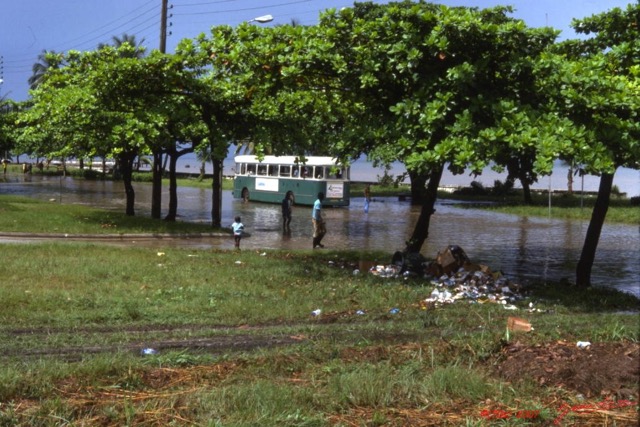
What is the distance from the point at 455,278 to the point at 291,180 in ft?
94.7

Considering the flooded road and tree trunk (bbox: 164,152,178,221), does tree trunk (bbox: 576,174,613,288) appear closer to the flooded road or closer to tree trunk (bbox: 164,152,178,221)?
the flooded road

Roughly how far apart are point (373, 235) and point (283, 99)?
10.5 meters

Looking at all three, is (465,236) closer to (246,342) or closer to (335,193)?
(335,193)

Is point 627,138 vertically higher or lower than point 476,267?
higher

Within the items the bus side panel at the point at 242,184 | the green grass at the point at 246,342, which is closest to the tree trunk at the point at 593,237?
the green grass at the point at 246,342

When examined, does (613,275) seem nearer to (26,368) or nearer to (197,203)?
(26,368)

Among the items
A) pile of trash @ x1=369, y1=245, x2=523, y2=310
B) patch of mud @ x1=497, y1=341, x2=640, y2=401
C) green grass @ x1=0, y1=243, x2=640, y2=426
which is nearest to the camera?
green grass @ x1=0, y1=243, x2=640, y2=426

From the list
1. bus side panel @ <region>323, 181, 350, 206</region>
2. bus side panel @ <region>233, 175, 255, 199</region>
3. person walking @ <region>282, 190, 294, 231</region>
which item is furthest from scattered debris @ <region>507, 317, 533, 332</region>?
bus side panel @ <region>233, 175, 255, 199</region>

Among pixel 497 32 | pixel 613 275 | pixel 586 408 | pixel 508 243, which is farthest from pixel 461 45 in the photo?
pixel 508 243

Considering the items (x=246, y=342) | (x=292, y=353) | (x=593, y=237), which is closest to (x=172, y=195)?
(x=593, y=237)

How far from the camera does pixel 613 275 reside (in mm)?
18094

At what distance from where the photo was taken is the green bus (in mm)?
40562

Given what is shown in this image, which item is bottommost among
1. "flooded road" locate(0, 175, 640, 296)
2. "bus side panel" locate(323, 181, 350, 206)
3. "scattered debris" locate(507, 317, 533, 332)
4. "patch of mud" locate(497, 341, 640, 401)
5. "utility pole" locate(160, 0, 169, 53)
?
"flooded road" locate(0, 175, 640, 296)

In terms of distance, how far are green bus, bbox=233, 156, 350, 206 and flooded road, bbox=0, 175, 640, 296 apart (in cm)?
83
